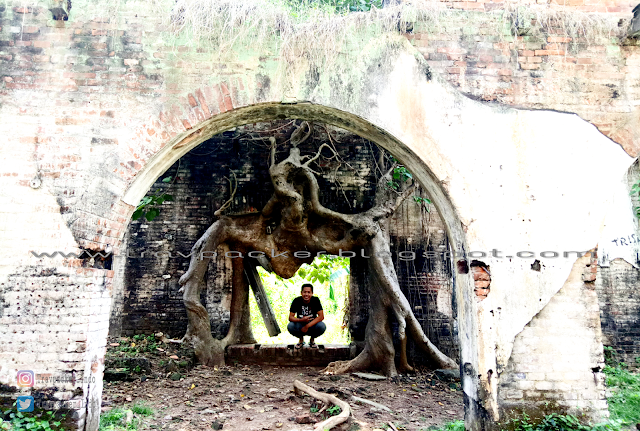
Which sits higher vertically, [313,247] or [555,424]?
[313,247]

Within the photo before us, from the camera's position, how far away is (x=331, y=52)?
404 cm

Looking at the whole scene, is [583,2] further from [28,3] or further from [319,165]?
[28,3]

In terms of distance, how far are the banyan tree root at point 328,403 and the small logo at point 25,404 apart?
7.57 ft

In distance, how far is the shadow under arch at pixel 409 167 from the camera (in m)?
3.84

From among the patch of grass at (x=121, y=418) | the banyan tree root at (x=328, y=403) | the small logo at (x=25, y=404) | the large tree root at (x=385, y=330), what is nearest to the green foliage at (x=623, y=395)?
the large tree root at (x=385, y=330)

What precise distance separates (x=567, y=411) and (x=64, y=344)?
164 inches

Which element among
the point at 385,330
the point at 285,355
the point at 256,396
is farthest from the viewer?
the point at 285,355

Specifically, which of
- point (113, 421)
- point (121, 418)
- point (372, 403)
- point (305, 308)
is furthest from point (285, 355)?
point (113, 421)

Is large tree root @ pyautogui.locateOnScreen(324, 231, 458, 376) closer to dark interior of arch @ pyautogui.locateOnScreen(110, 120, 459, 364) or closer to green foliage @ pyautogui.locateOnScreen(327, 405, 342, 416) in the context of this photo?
dark interior of arch @ pyautogui.locateOnScreen(110, 120, 459, 364)

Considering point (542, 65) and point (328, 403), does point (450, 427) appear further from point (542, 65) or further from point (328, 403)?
point (542, 65)

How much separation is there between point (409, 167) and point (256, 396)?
3.34 metres

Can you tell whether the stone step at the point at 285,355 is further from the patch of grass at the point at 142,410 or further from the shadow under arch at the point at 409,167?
the shadow under arch at the point at 409,167

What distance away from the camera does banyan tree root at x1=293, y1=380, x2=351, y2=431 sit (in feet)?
13.0

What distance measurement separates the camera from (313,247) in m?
6.72
